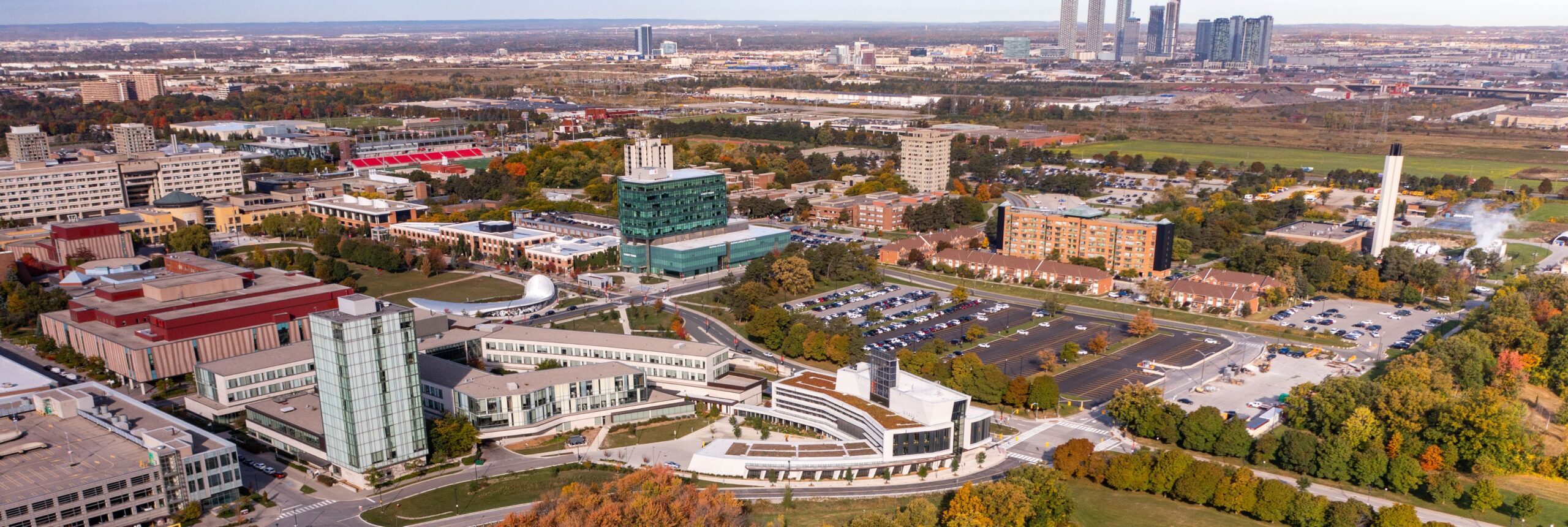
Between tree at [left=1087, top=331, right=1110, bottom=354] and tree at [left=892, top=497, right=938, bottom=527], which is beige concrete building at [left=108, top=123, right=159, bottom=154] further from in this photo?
tree at [left=892, top=497, right=938, bottom=527]

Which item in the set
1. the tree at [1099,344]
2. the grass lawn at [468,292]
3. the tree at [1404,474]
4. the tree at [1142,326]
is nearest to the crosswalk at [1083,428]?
the tree at [1404,474]

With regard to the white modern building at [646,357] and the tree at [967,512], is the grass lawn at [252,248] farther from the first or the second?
the tree at [967,512]

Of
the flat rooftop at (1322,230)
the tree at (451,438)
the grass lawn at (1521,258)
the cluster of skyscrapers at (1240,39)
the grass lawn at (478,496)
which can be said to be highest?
the cluster of skyscrapers at (1240,39)

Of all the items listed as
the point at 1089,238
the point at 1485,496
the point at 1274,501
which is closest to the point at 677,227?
the point at 1089,238

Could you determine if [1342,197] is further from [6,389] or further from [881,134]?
[6,389]

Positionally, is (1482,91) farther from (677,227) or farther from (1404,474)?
(1404,474)
